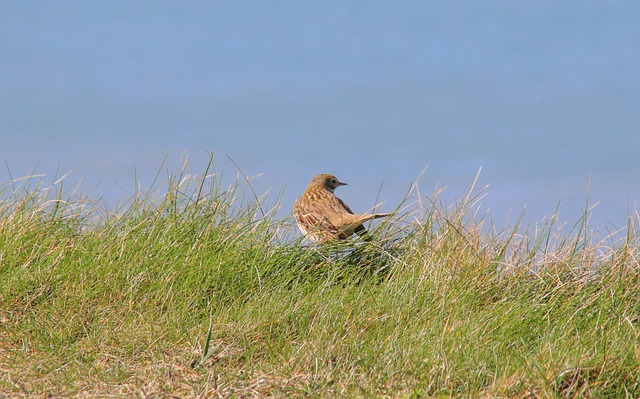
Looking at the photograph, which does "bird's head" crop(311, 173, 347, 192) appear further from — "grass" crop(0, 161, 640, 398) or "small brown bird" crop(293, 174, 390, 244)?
"grass" crop(0, 161, 640, 398)

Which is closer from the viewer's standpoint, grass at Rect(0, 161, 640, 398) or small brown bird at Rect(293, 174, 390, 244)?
grass at Rect(0, 161, 640, 398)

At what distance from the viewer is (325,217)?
30.6ft

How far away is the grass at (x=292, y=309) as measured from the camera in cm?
539

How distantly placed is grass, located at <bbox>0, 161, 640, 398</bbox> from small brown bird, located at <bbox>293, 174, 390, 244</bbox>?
0.42 m

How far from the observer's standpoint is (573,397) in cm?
504

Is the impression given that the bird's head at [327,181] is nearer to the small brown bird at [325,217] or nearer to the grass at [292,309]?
the small brown bird at [325,217]

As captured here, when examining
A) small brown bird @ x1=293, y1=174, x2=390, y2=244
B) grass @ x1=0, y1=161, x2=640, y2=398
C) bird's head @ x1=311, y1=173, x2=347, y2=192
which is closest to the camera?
grass @ x1=0, y1=161, x2=640, y2=398

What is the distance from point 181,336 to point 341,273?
196 cm

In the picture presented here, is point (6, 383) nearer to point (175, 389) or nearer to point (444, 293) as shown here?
point (175, 389)

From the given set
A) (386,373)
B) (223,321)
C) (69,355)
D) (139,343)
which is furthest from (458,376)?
(69,355)

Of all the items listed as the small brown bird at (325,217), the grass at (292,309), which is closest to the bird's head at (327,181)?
the small brown bird at (325,217)

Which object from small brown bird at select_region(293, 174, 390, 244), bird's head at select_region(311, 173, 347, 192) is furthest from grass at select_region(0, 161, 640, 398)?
bird's head at select_region(311, 173, 347, 192)

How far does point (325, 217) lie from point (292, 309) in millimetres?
2825

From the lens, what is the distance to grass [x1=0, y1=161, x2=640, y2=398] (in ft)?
17.7
